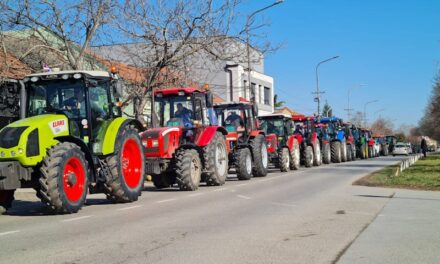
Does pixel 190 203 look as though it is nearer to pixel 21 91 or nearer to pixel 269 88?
pixel 21 91

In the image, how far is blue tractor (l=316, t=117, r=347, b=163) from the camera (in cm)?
3431

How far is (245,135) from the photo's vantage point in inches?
814

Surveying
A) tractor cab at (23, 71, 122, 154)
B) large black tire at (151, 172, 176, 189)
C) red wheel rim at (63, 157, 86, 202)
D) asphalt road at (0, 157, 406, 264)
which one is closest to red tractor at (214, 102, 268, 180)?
large black tire at (151, 172, 176, 189)

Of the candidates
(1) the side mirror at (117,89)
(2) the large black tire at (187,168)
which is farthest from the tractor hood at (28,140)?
(2) the large black tire at (187,168)

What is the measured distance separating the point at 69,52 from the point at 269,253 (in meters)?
13.9

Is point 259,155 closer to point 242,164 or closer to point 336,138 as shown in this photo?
point 242,164

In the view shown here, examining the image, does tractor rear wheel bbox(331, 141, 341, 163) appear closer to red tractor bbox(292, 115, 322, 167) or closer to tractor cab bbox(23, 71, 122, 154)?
red tractor bbox(292, 115, 322, 167)

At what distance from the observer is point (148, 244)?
728 centimetres

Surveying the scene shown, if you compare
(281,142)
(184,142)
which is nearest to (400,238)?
(184,142)

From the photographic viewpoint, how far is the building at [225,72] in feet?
72.4

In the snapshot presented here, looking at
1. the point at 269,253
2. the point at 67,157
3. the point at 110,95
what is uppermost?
the point at 110,95

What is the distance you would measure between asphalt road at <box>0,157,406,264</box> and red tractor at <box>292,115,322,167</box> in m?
14.1

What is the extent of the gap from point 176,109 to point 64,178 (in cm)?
658

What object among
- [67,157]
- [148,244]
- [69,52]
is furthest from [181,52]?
[148,244]
